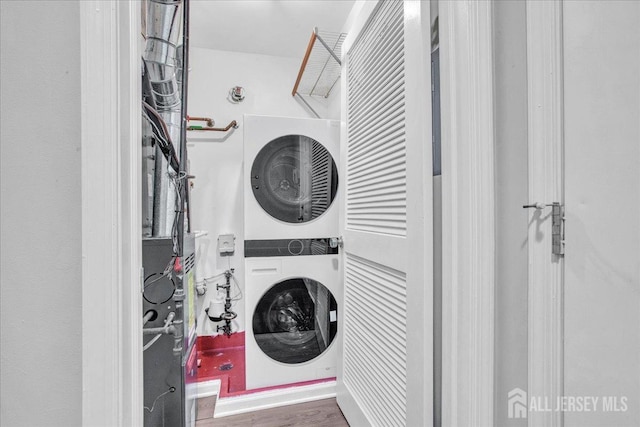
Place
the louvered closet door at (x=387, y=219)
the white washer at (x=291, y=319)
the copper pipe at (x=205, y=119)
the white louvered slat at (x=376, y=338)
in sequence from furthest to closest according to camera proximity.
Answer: the copper pipe at (x=205, y=119)
the white washer at (x=291, y=319)
the white louvered slat at (x=376, y=338)
the louvered closet door at (x=387, y=219)

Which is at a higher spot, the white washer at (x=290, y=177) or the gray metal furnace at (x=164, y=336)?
the white washer at (x=290, y=177)

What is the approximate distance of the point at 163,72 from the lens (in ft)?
3.73

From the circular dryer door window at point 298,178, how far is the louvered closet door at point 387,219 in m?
0.28

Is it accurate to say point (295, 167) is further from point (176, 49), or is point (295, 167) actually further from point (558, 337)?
point (558, 337)

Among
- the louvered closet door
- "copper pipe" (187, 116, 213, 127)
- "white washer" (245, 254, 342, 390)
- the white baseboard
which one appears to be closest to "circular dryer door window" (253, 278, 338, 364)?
"white washer" (245, 254, 342, 390)

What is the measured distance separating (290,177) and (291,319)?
35.3 inches

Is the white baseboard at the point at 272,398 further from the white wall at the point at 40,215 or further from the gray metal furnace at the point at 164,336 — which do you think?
the white wall at the point at 40,215

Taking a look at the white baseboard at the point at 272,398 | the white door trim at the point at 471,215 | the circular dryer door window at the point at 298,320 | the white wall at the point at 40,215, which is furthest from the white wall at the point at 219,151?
the white door trim at the point at 471,215

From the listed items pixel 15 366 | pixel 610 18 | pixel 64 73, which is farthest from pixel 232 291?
pixel 610 18

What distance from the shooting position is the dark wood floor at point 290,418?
4.85 feet

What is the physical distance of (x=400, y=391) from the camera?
38.7 inches

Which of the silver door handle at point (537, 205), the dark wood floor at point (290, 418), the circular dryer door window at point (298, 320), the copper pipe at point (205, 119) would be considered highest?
the copper pipe at point (205, 119)

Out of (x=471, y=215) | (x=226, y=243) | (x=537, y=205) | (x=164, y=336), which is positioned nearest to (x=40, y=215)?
(x=164, y=336)

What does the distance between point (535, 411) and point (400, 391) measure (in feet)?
1.37
